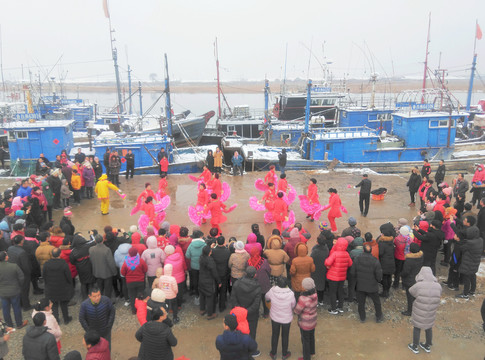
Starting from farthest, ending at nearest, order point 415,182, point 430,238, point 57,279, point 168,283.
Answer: point 415,182 → point 430,238 → point 57,279 → point 168,283

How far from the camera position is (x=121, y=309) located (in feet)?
21.1

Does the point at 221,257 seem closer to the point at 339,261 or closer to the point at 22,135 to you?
the point at 339,261

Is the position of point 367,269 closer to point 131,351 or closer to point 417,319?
point 417,319

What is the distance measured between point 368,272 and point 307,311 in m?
1.43

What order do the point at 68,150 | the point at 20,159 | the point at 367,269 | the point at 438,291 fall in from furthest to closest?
1. the point at 68,150
2. the point at 20,159
3. the point at 367,269
4. the point at 438,291

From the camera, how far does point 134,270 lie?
595cm

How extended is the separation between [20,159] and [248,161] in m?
10.5

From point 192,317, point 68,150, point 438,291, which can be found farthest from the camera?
point 68,150

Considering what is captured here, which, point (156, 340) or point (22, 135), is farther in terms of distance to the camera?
point (22, 135)

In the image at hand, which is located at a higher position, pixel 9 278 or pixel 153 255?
pixel 153 255

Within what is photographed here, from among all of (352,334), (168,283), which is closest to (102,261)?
(168,283)

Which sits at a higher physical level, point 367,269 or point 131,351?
point 367,269

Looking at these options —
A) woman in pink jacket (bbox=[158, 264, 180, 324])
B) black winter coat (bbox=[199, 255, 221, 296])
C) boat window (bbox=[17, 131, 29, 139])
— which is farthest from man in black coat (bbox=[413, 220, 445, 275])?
boat window (bbox=[17, 131, 29, 139])

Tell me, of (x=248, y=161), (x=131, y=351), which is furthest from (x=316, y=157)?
(x=131, y=351)
